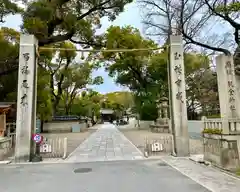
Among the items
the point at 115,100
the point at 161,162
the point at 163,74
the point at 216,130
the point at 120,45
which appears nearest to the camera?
the point at 216,130

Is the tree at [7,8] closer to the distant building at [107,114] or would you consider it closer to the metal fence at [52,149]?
the metal fence at [52,149]

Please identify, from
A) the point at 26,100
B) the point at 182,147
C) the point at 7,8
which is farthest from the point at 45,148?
the point at 7,8

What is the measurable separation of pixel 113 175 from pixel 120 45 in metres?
18.0

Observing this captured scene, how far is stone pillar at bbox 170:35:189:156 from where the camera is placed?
31.7 feet

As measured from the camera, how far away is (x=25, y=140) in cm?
908

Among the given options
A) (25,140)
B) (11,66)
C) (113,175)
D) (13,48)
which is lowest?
(113,175)

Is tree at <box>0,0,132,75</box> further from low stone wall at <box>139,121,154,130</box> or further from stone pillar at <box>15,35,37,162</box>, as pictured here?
low stone wall at <box>139,121,154,130</box>

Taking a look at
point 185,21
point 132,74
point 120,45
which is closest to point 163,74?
point 132,74

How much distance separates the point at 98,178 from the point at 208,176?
2.83m

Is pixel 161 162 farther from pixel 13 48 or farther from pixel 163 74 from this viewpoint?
pixel 163 74

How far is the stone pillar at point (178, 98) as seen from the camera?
31.7 feet

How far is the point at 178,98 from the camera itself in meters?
10.0

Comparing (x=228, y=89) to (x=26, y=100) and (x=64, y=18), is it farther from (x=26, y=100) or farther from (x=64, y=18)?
(x=64, y=18)

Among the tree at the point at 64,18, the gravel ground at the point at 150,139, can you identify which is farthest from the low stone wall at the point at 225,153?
the tree at the point at 64,18
